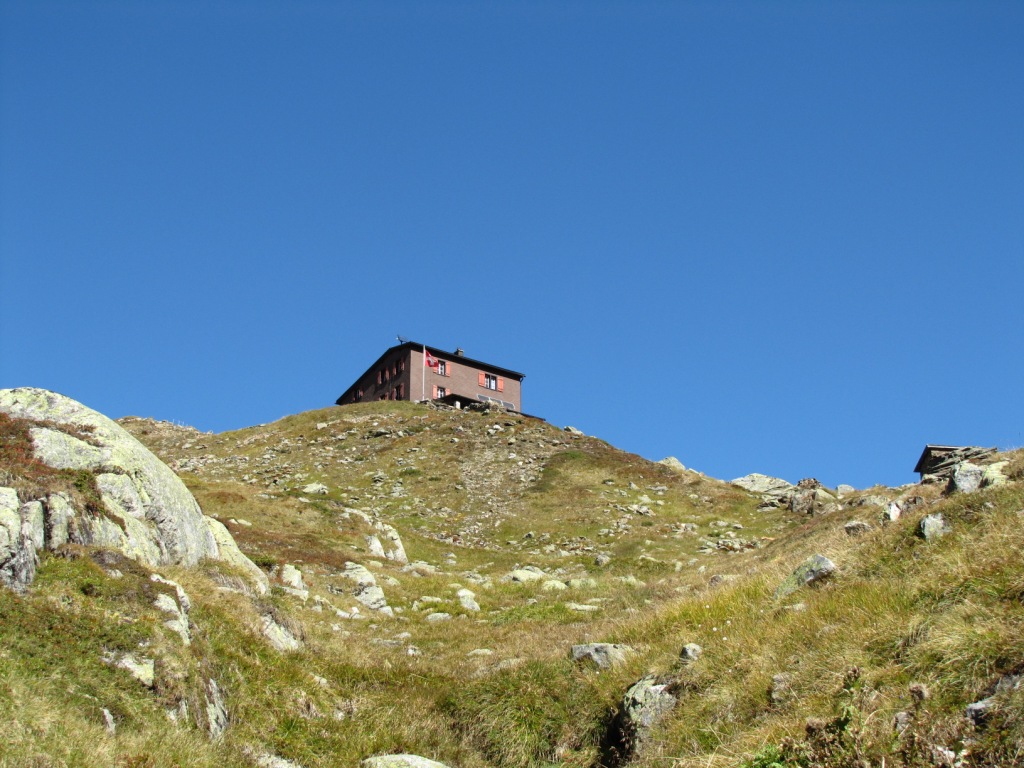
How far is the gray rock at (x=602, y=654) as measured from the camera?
1436cm

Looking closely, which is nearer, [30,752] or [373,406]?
[30,752]

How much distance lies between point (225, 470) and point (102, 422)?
49.1m

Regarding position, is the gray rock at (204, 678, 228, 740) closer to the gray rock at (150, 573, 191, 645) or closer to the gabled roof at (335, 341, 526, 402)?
the gray rock at (150, 573, 191, 645)

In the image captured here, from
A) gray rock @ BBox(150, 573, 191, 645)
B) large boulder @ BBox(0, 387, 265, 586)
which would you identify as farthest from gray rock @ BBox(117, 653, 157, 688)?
large boulder @ BBox(0, 387, 265, 586)

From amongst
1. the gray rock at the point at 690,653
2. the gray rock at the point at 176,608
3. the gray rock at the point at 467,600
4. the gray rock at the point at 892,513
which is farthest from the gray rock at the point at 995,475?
the gray rock at the point at 176,608

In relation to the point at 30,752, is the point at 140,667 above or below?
above

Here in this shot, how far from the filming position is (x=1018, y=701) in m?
7.93

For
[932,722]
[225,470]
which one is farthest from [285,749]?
[225,470]

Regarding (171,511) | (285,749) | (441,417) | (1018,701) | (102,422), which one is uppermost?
(441,417)

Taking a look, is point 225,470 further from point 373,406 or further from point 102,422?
point 102,422

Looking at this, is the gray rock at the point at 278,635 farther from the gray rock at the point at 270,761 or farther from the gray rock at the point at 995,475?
the gray rock at the point at 995,475

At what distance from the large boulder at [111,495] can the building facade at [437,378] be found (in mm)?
77890

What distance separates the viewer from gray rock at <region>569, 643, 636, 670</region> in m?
14.4

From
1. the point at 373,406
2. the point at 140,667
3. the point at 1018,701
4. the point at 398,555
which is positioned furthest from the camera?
the point at 373,406
